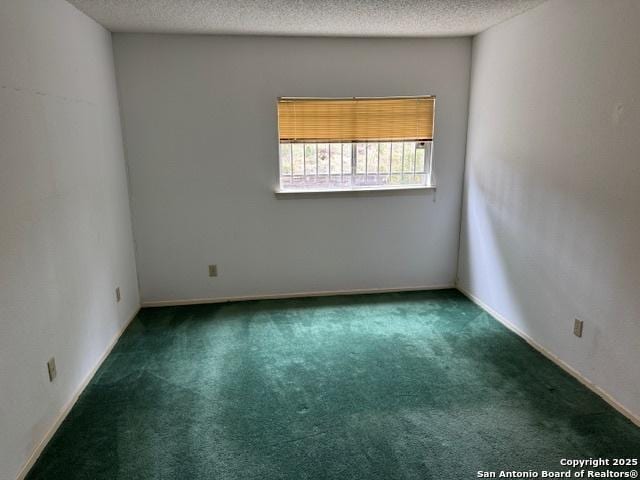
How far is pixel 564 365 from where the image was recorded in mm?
2787

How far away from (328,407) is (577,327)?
5.49 feet

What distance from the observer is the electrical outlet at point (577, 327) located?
2.64m

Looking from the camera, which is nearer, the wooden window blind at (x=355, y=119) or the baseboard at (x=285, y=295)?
the wooden window blind at (x=355, y=119)

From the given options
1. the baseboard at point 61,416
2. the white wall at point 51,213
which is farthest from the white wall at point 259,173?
the baseboard at point 61,416

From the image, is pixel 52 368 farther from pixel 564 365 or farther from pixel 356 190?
pixel 564 365

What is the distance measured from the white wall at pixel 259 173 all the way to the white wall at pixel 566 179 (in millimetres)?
499

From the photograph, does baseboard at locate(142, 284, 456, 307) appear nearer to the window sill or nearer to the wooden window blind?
the window sill

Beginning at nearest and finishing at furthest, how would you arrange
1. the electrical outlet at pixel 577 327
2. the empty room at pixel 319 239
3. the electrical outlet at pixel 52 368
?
1. the empty room at pixel 319 239
2. the electrical outlet at pixel 52 368
3. the electrical outlet at pixel 577 327

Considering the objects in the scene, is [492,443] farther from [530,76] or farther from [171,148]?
[171,148]

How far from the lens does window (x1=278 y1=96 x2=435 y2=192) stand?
3834 mm

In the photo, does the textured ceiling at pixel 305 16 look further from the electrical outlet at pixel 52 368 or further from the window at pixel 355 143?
the electrical outlet at pixel 52 368

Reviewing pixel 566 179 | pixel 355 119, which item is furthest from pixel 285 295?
pixel 566 179

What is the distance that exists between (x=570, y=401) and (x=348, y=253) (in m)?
2.24

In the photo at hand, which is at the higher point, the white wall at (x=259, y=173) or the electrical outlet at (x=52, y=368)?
the white wall at (x=259, y=173)
